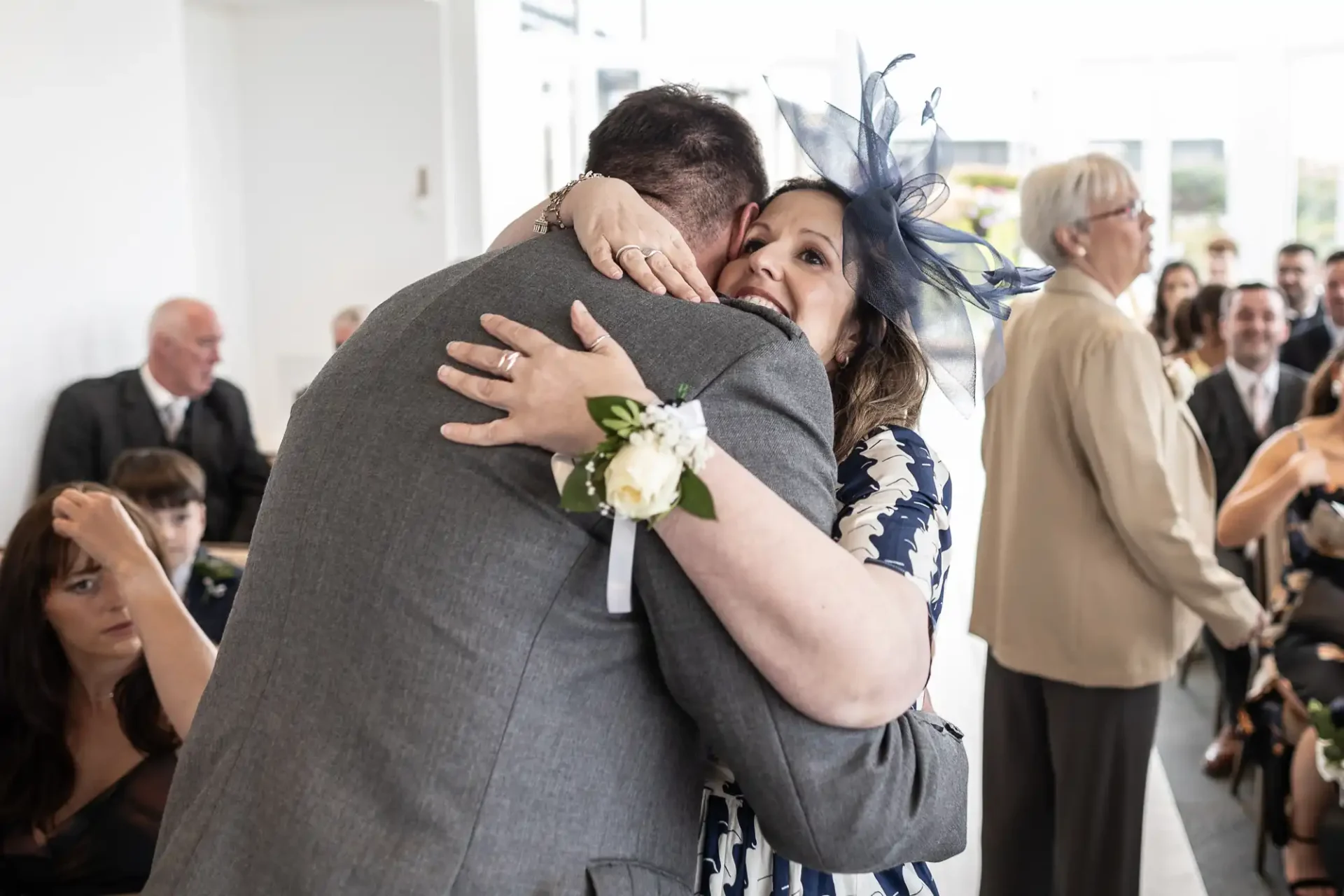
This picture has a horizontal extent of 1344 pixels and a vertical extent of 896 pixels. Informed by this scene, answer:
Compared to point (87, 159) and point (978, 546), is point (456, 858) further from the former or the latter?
point (87, 159)

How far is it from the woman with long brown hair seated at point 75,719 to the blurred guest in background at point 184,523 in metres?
0.74

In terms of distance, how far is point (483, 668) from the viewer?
1014 mm

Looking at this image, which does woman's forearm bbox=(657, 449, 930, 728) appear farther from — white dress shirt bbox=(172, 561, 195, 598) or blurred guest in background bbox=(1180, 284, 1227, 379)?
blurred guest in background bbox=(1180, 284, 1227, 379)

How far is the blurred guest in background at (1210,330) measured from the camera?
5.98 metres

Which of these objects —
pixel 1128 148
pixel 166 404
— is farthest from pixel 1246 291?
pixel 1128 148

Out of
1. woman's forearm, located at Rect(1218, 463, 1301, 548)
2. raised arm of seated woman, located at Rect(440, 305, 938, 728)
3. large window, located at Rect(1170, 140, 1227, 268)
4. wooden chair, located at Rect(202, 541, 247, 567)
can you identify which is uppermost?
large window, located at Rect(1170, 140, 1227, 268)

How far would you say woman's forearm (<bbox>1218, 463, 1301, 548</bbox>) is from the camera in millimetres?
3455

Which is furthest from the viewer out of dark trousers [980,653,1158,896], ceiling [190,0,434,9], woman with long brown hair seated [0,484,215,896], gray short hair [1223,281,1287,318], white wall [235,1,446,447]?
white wall [235,1,446,447]

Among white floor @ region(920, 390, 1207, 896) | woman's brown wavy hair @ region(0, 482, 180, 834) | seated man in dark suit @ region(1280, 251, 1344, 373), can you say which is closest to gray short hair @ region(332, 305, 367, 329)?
white floor @ region(920, 390, 1207, 896)

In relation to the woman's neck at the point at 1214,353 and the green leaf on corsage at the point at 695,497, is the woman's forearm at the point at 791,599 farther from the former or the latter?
the woman's neck at the point at 1214,353

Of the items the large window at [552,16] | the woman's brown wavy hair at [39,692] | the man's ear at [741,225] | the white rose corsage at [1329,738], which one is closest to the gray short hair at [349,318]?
the large window at [552,16]

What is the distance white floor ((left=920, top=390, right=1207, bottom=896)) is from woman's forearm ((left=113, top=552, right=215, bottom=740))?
122cm

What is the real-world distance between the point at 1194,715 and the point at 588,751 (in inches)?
186

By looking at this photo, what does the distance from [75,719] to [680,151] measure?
1673 mm
